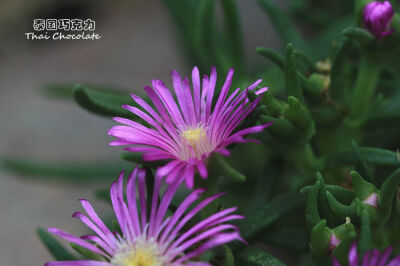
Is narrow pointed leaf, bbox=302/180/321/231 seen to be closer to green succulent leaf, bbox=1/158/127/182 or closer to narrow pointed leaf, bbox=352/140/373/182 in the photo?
narrow pointed leaf, bbox=352/140/373/182

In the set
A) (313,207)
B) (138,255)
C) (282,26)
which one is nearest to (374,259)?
(313,207)

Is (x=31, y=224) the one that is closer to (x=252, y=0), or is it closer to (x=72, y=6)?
(x=72, y=6)

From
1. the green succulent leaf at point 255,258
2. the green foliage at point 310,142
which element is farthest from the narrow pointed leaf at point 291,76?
the green succulent leaf at point 255,258

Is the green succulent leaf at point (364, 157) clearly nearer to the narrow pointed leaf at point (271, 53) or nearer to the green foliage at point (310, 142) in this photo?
the green foliage at point (310, 142)

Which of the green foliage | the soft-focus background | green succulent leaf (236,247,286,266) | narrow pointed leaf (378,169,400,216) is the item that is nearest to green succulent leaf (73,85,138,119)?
the green foliage

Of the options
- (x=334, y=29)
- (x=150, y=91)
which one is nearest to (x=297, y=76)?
(x=150, y=91)

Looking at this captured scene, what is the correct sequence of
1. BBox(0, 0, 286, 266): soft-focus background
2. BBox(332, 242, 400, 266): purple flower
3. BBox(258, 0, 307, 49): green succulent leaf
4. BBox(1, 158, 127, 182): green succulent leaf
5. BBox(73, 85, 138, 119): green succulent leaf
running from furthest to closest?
BBox(0, 0, 286, 266): soft-focus background < BBox(1, 158, 127, 182): green succulent leaf < BBox(258, 0, 307, 49): green succulent leaf < BBox(73, 85, 138, 119): green succulent leaf < BBox(332, 242, 400, 266): purple flower

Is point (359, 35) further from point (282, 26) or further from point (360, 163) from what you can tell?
point (282, 26)
